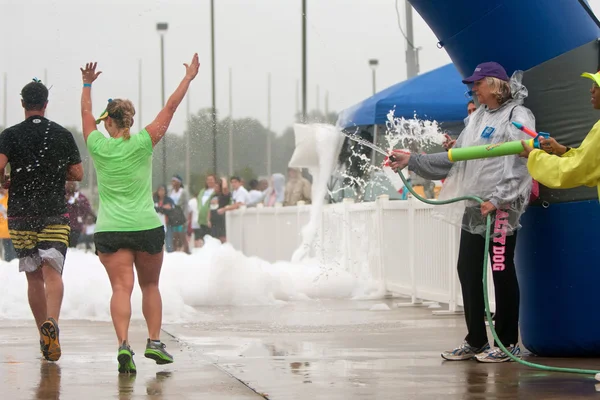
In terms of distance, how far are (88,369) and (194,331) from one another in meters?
2.50

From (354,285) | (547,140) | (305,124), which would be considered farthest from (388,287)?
(547,140)

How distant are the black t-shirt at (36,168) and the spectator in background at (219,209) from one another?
15.1 m

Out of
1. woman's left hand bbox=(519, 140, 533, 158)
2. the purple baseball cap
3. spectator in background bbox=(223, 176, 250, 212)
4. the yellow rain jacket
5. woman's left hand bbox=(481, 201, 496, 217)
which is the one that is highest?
the purple baseball cap

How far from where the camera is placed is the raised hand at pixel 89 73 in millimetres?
7590

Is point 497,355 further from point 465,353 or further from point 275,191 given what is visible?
point 275,191

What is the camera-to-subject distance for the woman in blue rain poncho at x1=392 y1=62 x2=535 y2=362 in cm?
716

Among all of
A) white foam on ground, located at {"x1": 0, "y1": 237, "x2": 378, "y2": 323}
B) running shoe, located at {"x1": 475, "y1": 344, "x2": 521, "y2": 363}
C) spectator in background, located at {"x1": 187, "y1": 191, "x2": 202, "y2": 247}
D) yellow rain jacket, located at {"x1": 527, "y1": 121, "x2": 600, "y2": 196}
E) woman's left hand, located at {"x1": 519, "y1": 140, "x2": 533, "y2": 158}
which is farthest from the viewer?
spectator in background, located at {"x1": 187, "y1": 191, "x2": 202, "y2": 247}

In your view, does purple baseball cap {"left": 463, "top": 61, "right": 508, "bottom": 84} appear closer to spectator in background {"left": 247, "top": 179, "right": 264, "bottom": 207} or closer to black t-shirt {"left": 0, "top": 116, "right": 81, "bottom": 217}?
black t-shirt {"left": 0, "top": 116, "right": 81, "bottom": 217}

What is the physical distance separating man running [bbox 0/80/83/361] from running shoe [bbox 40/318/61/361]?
0.24 meters

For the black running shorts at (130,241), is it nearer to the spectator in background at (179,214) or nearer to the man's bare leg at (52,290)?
the man's bare leg at (52,290)

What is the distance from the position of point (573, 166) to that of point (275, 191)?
16.3m

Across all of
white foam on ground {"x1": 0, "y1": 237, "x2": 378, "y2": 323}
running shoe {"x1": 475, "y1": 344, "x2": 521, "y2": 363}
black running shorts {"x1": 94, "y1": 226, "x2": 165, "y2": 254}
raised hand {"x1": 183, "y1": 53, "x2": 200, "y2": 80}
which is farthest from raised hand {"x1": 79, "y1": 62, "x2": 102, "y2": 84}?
white foam on ground {"x1": 0, "y1": 237, "x2": 378, "y2": 323}

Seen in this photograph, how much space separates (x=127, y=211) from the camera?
23.5 feet

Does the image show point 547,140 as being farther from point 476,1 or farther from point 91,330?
point 91,330
